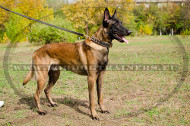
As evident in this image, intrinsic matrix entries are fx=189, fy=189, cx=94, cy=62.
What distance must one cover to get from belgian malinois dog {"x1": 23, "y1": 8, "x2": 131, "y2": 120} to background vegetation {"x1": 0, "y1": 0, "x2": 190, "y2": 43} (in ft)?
9.02

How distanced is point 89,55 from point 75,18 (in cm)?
2499

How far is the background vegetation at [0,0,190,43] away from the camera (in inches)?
885

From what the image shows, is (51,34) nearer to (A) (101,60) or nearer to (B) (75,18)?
(B) (75,18)

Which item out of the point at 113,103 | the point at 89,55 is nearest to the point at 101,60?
the point at 89,55

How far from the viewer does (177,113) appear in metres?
4.03

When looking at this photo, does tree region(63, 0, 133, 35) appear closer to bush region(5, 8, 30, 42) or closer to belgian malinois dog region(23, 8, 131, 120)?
bush region(5, 8, 30, 42)

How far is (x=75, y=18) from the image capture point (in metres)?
28.0

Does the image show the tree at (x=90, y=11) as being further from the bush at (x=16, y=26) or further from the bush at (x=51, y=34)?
the bush at (x=16, y=26)

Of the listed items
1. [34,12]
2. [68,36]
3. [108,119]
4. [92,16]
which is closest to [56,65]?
[108,119]

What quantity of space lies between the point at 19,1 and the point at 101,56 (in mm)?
32686

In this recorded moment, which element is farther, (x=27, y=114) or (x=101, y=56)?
(x=27, y=114)

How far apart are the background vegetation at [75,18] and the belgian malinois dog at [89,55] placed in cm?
275

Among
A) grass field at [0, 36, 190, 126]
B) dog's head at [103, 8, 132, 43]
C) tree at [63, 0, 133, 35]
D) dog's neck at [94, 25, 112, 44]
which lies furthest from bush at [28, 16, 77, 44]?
dog's head at [103, 8, 132, 43]

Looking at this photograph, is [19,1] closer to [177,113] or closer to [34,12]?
[34,12]
